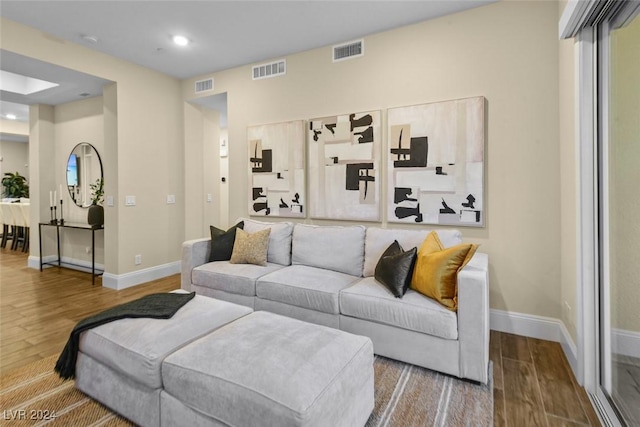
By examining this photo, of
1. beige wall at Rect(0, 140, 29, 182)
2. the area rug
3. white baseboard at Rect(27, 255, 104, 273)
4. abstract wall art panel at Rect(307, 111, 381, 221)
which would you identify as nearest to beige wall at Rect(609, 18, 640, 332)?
the area rug

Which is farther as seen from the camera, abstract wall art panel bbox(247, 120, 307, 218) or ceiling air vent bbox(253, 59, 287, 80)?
ceiling air vent bbox(253, 59, 287, 80)

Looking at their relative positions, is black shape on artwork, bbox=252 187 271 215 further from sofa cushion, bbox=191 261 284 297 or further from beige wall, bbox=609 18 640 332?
beige wall, bbox=609 18 640 332

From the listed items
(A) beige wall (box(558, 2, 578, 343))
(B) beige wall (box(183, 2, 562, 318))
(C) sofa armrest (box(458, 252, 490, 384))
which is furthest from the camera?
(B) beige wall (box(183, 2, 562, 318))

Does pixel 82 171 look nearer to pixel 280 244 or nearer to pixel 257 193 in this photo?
pixel 257 193

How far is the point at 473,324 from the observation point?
2018mm

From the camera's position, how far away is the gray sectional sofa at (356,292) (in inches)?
80.7

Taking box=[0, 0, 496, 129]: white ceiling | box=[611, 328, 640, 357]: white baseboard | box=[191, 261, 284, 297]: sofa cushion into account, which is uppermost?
box=[0, 0, 496, 129]: white ceiling

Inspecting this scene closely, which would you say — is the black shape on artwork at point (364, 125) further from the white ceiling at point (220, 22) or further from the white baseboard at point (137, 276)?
the white baseboard at point (137, 276)

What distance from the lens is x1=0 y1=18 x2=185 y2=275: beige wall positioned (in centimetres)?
407

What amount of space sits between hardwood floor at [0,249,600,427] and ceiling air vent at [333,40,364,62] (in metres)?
3.03

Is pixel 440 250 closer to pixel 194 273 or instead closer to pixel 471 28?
pixel 471 28

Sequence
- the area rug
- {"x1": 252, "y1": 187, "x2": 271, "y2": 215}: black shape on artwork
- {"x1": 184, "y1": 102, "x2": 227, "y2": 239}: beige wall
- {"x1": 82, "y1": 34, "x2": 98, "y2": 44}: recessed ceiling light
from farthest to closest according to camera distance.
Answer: {"x1": 184, "y1": 102, "x2": 227, "y2": 239}: beige wall < {"x1": 252, "y1": 187, "x2": 271, "y2": 215}: black shape on artwork < {"x1": 82, "y1": 34, "x2": 98, "y2": 44}: recessed ceiling light < the area rug

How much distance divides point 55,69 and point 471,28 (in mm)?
4380

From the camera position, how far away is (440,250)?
93.3 inches
